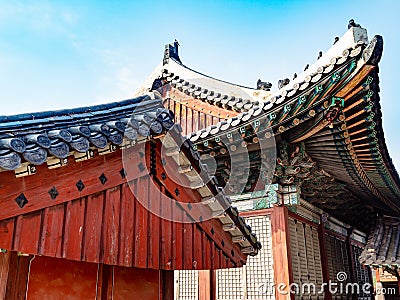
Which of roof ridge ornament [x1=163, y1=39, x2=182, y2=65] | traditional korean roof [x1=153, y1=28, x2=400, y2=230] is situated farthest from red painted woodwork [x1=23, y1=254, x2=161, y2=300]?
roof ridge ornament [x1=163, y1=39, x2=182, y2=65]

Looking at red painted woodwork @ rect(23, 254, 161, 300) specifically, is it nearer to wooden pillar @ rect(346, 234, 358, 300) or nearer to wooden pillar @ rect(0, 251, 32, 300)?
wooden pillar @ rect(0, 251, 32, 300)

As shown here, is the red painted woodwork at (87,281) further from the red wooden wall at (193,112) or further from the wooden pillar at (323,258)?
the wooden pillar at (323,258)

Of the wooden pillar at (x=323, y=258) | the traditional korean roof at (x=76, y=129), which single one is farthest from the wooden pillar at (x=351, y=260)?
the traditional korean roof at (x=76, y=129)

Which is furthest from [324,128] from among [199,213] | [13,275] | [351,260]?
[351,260]

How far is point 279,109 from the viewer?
22.6 ft

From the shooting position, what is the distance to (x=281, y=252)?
7938mm

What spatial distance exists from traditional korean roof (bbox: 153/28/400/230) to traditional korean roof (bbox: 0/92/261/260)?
3.00 meters

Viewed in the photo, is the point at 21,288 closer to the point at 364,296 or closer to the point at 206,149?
the point at 206,149

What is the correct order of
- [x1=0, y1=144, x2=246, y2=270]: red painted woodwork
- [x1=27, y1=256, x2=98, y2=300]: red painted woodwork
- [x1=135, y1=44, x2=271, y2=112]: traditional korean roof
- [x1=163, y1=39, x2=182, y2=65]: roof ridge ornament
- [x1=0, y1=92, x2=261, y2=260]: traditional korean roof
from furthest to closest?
[x1=163, y1=39, x2=182, y2=65]: roof ridge ornament
[x1=135, y1=44, x2=271, y2=112]: traditional korean roof
[x1=27, y1=256, x2=98, y2=300]: red painted woodwork
[x1=0, y1=144, x2=246, y2=270]: red painted woodwork
[x1=0, y1=92, x2=261, y2=260]: traditional korean roof

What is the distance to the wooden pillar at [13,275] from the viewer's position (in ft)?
9.91

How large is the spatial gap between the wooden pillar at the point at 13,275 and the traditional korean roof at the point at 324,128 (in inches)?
191

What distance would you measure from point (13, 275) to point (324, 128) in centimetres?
579

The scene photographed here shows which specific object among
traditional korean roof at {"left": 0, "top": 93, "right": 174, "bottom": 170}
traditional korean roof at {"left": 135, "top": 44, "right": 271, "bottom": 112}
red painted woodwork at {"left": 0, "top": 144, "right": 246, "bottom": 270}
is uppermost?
traditional korean roof at {"left": 135, "top": 44, "right": 271, "bottom": 112}

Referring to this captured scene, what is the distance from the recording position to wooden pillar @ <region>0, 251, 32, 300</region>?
3.02 metres
